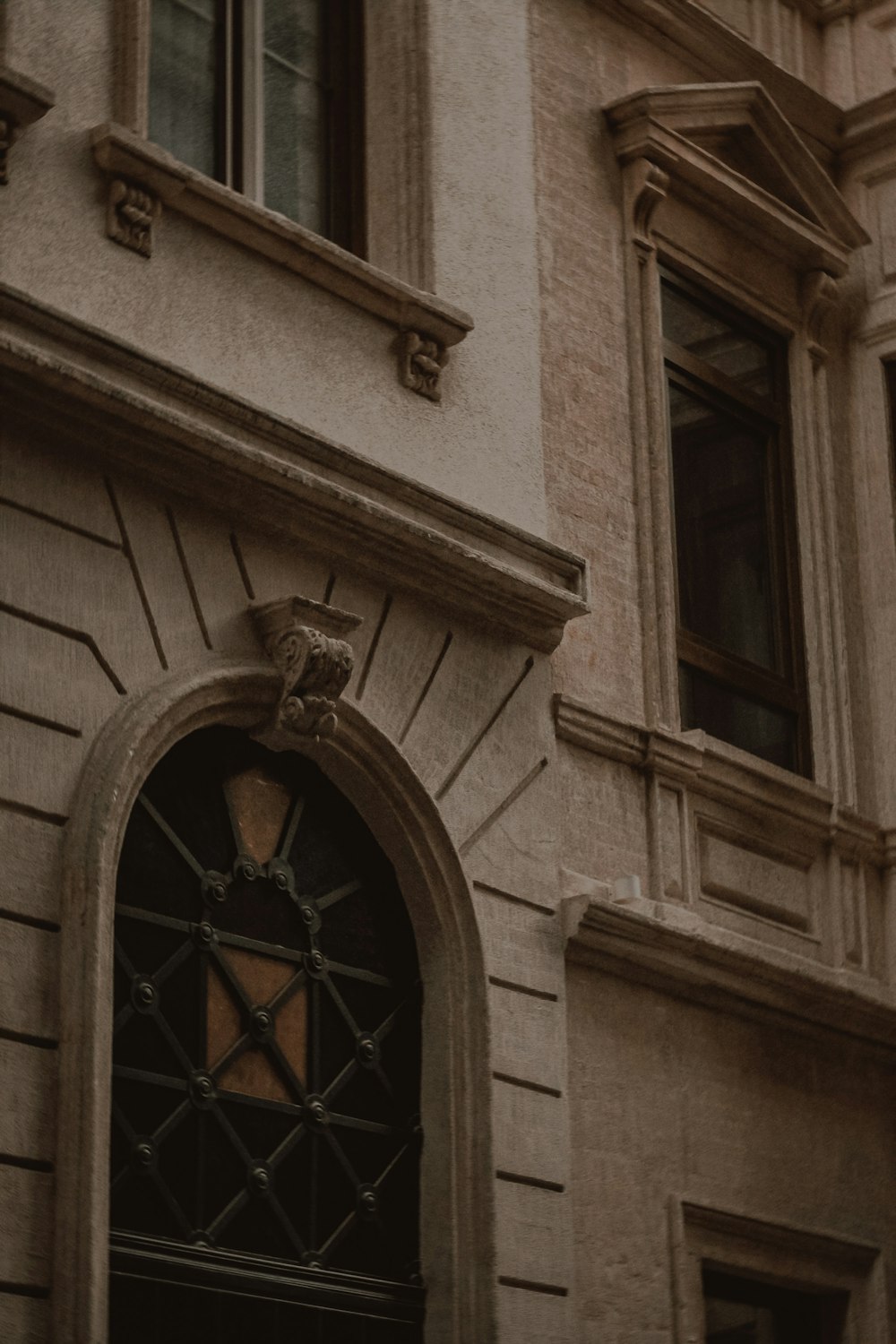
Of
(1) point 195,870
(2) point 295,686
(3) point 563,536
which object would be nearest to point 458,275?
(3) point 563,536

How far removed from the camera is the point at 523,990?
10.2 m

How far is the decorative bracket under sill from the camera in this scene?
31.1 feet

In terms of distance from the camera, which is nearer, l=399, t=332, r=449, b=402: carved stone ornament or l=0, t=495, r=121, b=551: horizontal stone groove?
l=0, t=495, r=121, b=551: horizontal stone groove

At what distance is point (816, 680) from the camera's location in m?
12.9

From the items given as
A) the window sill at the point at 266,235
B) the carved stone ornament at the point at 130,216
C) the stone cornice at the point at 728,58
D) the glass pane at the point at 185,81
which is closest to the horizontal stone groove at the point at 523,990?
the window sill at the point at 266,235

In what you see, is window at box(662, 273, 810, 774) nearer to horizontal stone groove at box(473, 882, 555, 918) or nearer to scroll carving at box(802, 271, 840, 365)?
scroll carving at box(802, 271, 840, 365)

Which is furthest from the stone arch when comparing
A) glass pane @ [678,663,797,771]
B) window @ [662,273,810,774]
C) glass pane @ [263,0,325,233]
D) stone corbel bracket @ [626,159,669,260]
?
stone corbel bracket @ [626,159,669,260]

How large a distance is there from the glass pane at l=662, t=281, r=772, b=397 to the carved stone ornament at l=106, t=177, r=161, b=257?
154 inches

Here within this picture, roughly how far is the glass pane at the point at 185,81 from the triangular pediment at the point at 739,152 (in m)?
2.66

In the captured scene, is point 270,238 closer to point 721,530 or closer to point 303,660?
point 303,660

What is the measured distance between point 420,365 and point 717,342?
2888 millimetres

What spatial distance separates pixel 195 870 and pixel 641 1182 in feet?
8.64

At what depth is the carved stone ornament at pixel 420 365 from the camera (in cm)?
1071

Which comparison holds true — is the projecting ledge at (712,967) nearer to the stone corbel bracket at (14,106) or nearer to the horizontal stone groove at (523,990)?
the horizontal stone groove at (523,990)
